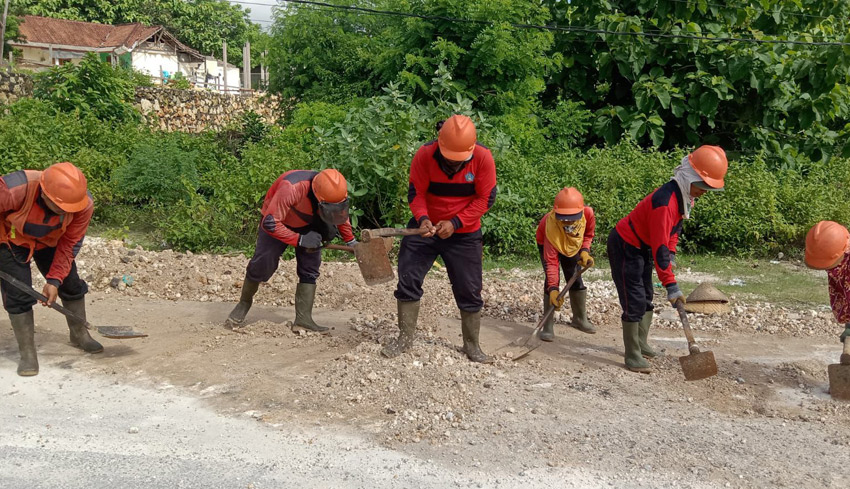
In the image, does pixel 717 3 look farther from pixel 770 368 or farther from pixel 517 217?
pixel 770 368

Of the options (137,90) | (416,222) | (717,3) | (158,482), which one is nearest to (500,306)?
(416,222)

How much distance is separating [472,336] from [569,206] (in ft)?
4.66

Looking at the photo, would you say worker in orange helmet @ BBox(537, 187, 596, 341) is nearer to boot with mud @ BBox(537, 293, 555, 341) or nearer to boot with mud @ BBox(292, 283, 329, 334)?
boot with mud @ BBox(537, 293, 555, 341)

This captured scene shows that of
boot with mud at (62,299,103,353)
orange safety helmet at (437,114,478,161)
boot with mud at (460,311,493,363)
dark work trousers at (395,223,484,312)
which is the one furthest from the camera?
boot with mud at (62,299,103,353)

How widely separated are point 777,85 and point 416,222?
9.69 metres

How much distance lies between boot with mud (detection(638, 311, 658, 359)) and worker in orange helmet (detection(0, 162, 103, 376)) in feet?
14.1

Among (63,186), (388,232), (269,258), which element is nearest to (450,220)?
(388,232)

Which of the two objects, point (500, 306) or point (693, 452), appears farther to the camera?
point (500, 306)

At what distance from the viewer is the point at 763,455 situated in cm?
414

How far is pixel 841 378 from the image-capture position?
16.8ft

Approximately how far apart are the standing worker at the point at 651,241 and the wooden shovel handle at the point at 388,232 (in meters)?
1.65

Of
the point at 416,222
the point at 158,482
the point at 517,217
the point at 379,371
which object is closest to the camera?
the point at 158,482

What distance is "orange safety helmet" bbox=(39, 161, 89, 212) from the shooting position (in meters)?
5.00

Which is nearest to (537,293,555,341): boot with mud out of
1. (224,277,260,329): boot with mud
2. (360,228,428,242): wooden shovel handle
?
(360,228,428,242): wooden shovel handle
